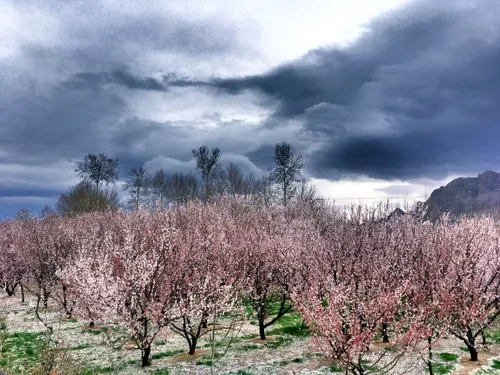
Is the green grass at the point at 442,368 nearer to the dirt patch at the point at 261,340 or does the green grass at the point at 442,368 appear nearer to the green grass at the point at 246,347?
the green grass at the point at 246,347

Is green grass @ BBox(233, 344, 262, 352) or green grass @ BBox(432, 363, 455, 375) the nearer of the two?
green grass @ BBox(432, 363, 455, 375)

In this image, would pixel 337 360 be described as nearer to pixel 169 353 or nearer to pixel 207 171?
pixel 169 353

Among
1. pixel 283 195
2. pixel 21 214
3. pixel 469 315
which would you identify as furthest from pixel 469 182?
pixel 469 315

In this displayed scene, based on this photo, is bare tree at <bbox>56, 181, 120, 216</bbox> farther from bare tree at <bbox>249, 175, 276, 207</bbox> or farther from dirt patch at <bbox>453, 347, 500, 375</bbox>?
dirt patch at <bbox>453, 347, 500, 375</bbox>

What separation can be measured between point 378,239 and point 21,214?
62.0 metres

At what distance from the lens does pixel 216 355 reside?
21.8 meters

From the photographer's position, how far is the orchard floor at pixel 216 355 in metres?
19.5

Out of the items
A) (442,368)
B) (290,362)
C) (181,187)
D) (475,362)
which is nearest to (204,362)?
(290,362)

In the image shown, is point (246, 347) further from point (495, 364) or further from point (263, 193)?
point (263, 193)

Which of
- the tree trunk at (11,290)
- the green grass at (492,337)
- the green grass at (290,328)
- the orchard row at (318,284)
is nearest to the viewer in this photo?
the orchard row at (318,284)

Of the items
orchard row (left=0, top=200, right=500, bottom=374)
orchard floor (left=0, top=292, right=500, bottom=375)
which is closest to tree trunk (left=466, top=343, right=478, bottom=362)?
orchard row (left=0, top=200, right=500, bottom=374)

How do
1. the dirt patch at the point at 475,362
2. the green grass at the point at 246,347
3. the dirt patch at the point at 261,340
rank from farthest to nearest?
the dirt patch at the point at 261,340, the green grass at the point at 246,347, the dirt patch at the point at 475,362

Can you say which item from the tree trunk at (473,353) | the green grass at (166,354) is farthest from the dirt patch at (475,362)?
the green grass at (166,354)

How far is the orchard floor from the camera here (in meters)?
19.5
